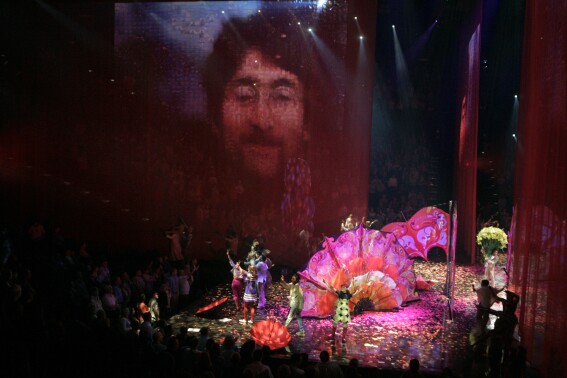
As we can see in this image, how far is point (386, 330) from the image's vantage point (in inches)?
430

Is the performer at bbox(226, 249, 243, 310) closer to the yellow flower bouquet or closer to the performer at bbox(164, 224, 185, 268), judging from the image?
the performer at bbox(164, 224, 185, 268)

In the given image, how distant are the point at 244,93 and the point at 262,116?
88 centimetres

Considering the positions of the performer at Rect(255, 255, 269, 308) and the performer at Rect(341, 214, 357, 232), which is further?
the performer at Rect(341, 214, 357, 232)

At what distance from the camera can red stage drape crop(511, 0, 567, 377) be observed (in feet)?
26.7

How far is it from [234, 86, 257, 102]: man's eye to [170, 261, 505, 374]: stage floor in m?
5.95

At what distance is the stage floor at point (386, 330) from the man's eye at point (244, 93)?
595 centimetres

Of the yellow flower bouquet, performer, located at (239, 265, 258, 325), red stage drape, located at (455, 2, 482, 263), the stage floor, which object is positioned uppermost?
red stage drape, located at (455, 2, 482, 263)

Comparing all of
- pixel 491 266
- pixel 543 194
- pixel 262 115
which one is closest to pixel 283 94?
pixel 262 115

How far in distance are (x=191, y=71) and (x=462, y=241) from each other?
1120cm

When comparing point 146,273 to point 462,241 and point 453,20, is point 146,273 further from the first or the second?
point 453,20

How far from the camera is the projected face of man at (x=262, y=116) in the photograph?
1661cm

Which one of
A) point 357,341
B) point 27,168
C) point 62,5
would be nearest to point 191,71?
point 62,5

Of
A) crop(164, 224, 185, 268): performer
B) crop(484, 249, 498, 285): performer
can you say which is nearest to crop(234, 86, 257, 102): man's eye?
crop(164, 224, 185, 268): performer

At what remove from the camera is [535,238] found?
30.2 ft
